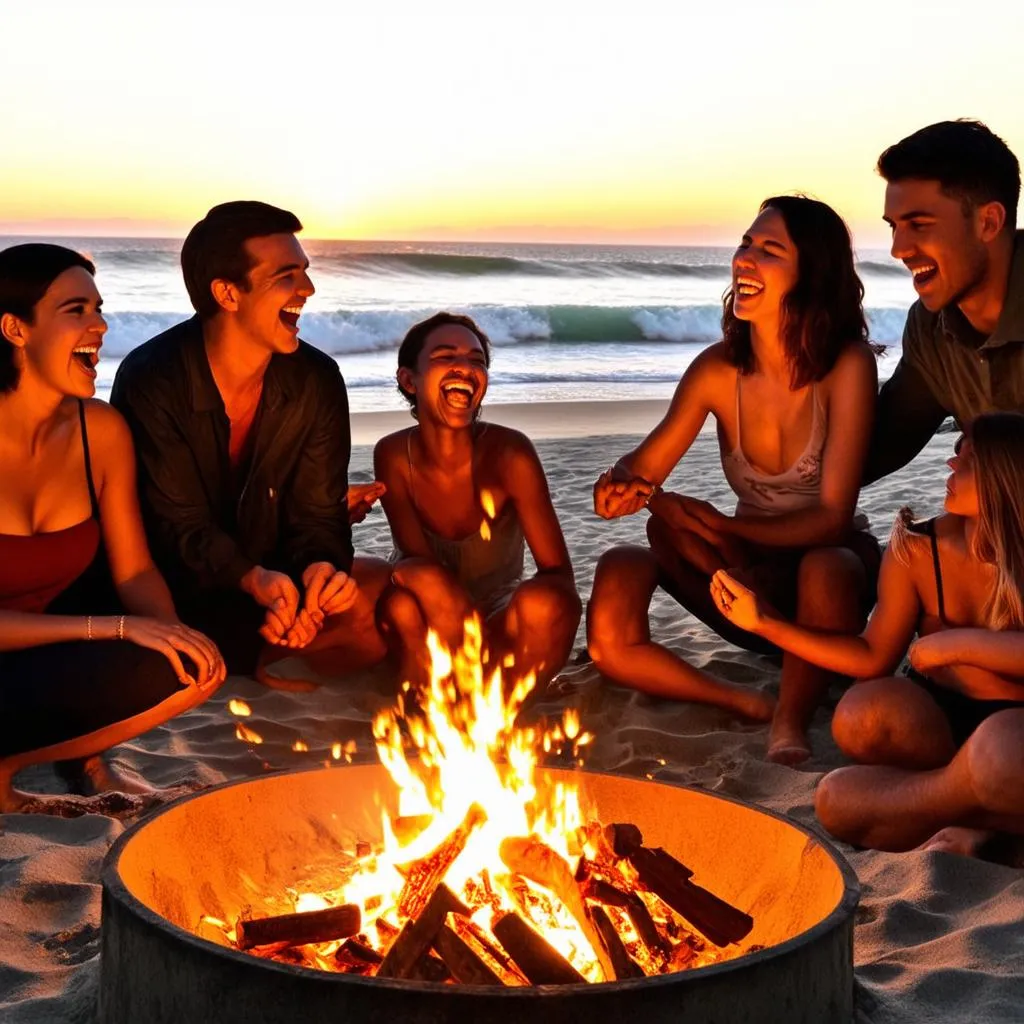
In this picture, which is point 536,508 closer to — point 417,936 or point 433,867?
point 433,867

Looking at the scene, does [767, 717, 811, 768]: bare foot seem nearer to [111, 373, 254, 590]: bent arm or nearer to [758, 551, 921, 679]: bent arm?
[758, 551, 921, 679]: bent arm

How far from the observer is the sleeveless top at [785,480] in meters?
4.56

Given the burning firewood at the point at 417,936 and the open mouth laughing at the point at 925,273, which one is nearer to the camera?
the burning firewood at the point at 417,936

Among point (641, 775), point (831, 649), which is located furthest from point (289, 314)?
point (831, 649)

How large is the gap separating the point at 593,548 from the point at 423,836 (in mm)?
4244

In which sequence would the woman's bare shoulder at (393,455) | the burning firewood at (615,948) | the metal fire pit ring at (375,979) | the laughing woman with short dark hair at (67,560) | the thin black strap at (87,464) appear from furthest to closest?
the woman's bare shoulder at (393,455), the thin black strap at (87,464), the laughing woman with short dark hair at (67,560), the burning firewood at (615,948), the metal fire pit ring at (375,979)

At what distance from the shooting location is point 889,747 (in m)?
3.68

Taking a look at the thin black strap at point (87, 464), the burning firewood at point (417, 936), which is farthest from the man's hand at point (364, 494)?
the burning firewood at point (417, 936)

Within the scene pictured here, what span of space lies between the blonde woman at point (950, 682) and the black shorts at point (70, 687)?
5.94 feet

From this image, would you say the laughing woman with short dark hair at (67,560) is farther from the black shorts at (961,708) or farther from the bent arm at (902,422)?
the bent arm at (902,422)

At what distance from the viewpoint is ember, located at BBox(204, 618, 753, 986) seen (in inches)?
97.2

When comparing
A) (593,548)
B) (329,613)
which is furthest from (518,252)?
(329,613)

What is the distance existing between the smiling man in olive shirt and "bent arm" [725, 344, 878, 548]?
0.86 feet

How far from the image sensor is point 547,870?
2822 mm
